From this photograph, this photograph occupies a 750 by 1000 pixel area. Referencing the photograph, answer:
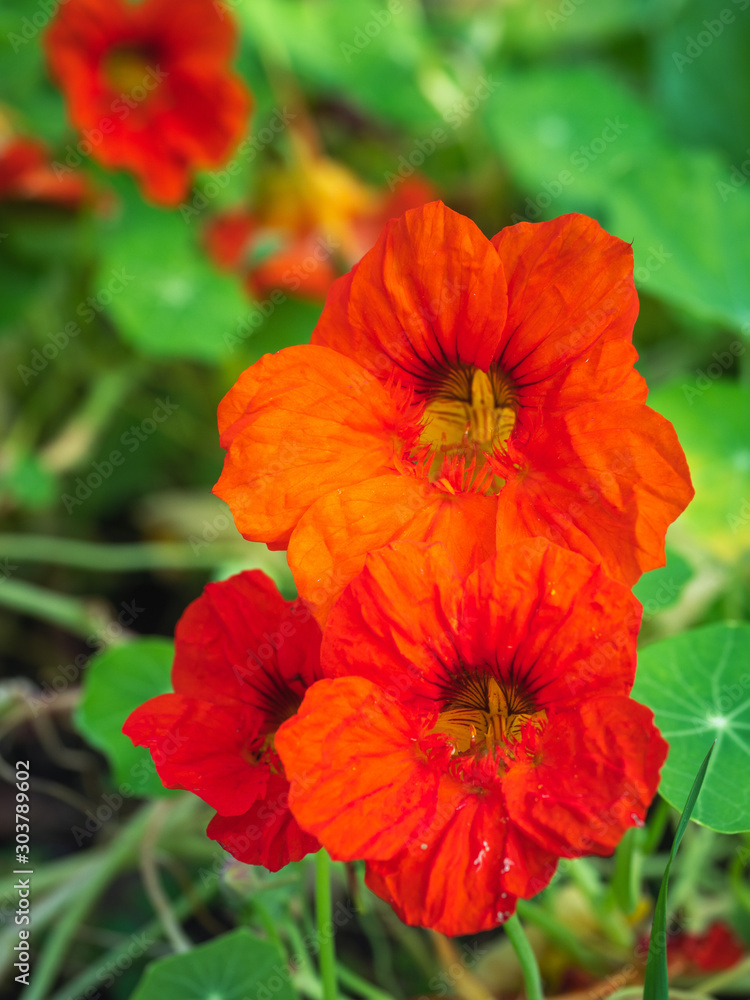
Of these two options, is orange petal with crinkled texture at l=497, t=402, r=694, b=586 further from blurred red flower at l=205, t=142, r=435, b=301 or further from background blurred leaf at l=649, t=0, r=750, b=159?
background blurred leaf at l=649, t=0, r=750, b=159

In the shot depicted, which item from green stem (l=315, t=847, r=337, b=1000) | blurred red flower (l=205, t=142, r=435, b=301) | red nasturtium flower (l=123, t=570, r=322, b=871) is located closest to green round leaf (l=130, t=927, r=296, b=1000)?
green stem (l=315, t=847, r=337, b=1000)

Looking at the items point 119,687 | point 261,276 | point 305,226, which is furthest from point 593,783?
point 305,226

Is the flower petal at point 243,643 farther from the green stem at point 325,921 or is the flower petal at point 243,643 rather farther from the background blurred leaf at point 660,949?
the background blurred leaf at point 660,949

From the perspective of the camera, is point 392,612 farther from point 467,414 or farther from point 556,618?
point 467,414

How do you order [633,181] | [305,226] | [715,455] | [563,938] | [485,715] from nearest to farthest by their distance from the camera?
[485,715] < [563,938] < [715,455] < [633,181] < [305,226]

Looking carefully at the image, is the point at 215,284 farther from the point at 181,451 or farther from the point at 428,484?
the point at 428,484

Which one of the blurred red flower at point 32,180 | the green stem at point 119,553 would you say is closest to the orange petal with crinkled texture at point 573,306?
the green stem at point 119,553
